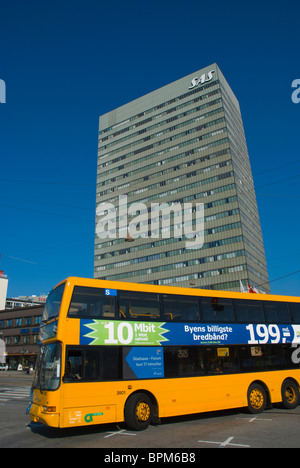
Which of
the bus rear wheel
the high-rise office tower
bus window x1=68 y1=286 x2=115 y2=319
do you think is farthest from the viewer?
the high-rise office tower

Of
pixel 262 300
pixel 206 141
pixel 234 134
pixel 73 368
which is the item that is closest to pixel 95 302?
pixel 73 368

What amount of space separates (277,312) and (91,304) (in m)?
8.01

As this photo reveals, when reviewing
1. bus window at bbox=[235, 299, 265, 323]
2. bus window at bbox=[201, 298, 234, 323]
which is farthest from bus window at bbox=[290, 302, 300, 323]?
bus window at bbox=[201, 298, 234, 323]

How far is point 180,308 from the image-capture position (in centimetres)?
1116

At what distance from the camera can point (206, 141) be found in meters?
82.2

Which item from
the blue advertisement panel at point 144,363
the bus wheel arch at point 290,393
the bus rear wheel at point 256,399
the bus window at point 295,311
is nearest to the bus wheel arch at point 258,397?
the bus rear wheel at point 256,399

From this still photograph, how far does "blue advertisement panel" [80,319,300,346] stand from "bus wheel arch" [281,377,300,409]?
1605 mm

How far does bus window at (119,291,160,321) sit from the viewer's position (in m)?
10.2

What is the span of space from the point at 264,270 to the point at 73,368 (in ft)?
264

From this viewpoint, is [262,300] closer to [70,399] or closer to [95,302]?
[95,302]

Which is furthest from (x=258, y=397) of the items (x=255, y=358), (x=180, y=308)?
(x=180, y=308)

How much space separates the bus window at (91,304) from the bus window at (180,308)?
195 cm

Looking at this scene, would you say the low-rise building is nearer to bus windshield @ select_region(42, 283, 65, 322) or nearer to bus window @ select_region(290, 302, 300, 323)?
bus windshield @ select_region(42, 283, 65, 322)
